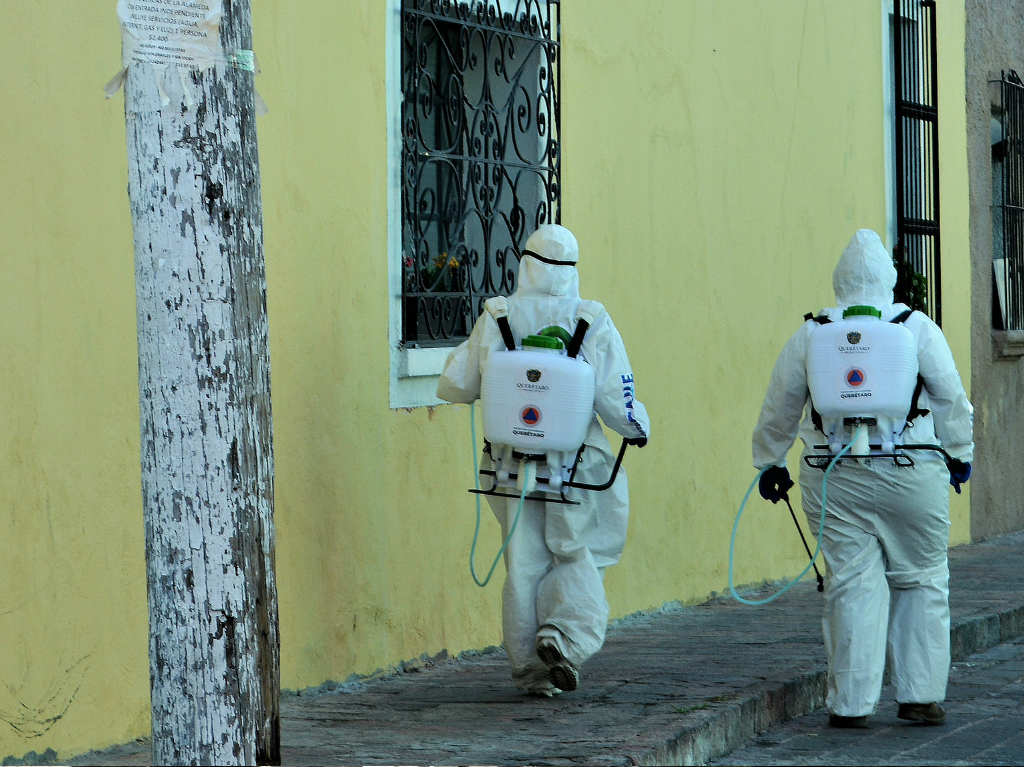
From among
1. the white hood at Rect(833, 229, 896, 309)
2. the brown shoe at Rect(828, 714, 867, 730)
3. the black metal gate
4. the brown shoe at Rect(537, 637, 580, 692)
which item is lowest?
the brown shoe at Rect(828, 714, 867, 730)

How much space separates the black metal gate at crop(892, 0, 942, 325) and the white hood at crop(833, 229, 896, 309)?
5.01 meters

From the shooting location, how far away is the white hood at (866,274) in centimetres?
649

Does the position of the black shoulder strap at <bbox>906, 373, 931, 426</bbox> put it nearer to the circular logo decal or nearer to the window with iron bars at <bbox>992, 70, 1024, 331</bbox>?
the circular logo decal

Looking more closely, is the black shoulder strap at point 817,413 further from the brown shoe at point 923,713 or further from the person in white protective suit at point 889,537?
the brown shoe at point 923,713

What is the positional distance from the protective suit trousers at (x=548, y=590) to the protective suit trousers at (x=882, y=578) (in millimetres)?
851

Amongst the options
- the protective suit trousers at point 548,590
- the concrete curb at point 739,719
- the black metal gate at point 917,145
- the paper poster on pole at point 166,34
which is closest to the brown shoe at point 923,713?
the concrete curb at point 739,719

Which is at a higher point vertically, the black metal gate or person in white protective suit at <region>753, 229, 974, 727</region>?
the black metal gate

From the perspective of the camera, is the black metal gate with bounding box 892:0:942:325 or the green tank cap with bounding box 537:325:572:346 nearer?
the green tank cap with bounding box 537:325:572:346

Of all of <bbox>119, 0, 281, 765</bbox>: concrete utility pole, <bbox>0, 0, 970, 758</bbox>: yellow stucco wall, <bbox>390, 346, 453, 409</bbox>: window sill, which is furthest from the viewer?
<bbox>390, 346, 453, 409</bbox>: window sill

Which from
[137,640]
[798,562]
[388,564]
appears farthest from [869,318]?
[798,562]

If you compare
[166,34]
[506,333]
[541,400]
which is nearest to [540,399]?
[541,400]

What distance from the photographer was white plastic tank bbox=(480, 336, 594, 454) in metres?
6.18

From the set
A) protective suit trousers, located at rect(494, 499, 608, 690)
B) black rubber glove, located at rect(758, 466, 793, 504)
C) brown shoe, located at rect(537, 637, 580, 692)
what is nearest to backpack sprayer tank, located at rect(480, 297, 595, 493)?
protective suit trousers, located at rect(494, 499, 608, 690)

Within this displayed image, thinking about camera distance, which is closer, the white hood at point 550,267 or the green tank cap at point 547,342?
the green tank cap at point 547,342
